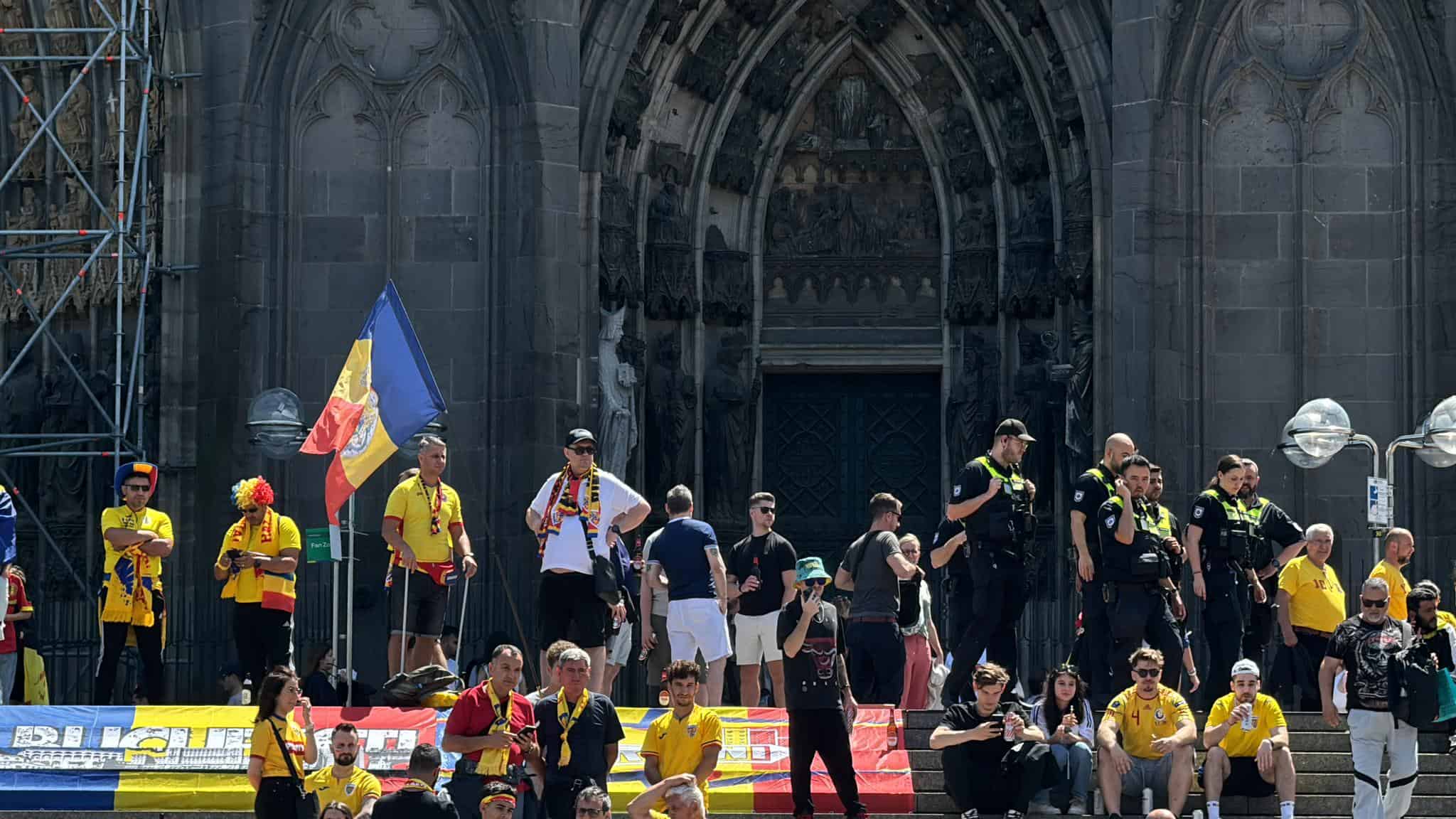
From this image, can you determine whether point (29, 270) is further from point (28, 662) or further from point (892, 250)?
point (892, 250)

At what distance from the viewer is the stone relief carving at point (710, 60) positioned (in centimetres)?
2678

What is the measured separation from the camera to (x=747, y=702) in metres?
20.1

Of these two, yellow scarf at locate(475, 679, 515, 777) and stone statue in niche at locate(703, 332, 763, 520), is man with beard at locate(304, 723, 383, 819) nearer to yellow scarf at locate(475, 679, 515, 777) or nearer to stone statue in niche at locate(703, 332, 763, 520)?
yellow scarf at locate(475, 679, 515, 777)

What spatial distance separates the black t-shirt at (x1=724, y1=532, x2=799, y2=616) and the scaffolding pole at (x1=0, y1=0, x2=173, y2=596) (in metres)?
7.23

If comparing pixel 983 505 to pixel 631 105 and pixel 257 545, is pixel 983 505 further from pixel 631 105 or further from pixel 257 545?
pixel 631 105

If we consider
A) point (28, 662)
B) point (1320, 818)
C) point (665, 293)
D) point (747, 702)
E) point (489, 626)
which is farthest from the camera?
point (665, 293)

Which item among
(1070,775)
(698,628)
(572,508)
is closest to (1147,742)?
(1070,775)

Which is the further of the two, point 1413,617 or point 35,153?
point 35,153

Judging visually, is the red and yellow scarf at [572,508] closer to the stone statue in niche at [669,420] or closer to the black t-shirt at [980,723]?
the black t-shirt at [980,723]

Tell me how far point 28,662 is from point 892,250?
32.5 feet

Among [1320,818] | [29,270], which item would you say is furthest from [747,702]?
[29,270]

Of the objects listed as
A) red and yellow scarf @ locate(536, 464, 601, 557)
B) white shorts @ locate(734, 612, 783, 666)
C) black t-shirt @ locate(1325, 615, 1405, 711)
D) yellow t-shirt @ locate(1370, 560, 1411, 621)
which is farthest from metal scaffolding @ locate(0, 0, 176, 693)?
black t-shirt @ locate(1325, 615, 1405, 711)

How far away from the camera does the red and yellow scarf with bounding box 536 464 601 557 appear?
19125 millimetres

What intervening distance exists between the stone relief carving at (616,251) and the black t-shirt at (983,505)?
279 inches
